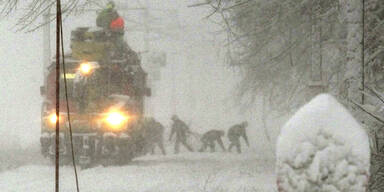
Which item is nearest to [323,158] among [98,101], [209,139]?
[98,101]

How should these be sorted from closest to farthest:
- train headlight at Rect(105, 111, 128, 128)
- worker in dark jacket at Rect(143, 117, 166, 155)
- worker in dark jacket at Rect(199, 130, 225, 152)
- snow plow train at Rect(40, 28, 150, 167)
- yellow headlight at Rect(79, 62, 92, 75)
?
snow plow train at Rect(40, 28, 150, 167) < train headlight at Rect(105, 111, 128, 128) < yellow headlight at Rect(79, 62, 92, 75) < worker in dark jacket at Rect(143, 117, 166, 155) < worker in dark jacket at Rect(199, 130, 225, 152)

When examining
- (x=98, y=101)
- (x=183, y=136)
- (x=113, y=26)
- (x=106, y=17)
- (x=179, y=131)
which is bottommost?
(x=183, y=136)

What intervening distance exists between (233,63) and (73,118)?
13.4ft

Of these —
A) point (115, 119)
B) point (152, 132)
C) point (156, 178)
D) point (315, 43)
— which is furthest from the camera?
point (152, 132)

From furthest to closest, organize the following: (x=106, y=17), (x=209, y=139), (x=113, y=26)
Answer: (x=209, y=139), (x=106, y=17), (x=113, y=26)

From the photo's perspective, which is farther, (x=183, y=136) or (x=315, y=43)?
(x=183, y=136)

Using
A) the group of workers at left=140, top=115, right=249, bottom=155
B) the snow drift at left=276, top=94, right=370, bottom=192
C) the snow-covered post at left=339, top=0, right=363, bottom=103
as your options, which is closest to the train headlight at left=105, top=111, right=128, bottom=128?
the group of workers at left=140, top=115, right=249, bottom=155

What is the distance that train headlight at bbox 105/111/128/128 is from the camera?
16.3 m

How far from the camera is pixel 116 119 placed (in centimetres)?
1634

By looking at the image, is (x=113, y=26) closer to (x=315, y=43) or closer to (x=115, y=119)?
(x=115, y=119)

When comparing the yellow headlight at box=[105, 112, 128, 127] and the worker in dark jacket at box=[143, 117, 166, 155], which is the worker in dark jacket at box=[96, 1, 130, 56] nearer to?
the yellow headlight at box=[105, 112, 128, 127]

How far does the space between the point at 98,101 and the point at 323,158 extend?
45.4 ft

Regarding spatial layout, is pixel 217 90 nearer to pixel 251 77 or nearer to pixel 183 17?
pixel 183 17

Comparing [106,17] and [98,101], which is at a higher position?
[106,17]
